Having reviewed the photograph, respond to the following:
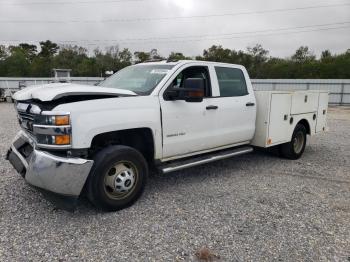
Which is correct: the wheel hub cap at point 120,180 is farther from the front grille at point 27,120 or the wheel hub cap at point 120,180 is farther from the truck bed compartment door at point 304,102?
the truck bed compartment door at point 304,102

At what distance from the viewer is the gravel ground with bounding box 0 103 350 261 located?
10.8 feet

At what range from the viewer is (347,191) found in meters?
5.14

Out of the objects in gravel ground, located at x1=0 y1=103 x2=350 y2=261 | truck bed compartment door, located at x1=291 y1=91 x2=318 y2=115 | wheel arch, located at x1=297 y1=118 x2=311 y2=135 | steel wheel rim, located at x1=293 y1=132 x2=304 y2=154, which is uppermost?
truck bed compartment door, located at x1=291 y1=91 x2=318 y2=115

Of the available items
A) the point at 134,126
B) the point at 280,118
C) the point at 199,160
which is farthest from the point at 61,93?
the point at 280,118

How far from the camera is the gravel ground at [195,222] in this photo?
330 cm

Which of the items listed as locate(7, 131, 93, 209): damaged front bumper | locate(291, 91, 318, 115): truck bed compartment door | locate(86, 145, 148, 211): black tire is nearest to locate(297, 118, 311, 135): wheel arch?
locate(291, 91, 318, 115): truck bed compartment door

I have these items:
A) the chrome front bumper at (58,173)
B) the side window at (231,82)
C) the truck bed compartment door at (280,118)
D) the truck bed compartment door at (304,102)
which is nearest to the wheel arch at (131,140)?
the chrome front bumper at (58,173)

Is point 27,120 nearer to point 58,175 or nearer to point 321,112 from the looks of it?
point 58,175

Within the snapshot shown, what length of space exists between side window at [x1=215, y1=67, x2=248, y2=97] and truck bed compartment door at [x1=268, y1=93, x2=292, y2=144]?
0.64 metres

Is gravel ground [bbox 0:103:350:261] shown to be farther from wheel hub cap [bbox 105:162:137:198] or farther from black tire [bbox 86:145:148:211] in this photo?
wheel hub cap [bbox 105:162:137:198]

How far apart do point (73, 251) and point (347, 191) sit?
412 cm

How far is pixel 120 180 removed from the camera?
163 inches

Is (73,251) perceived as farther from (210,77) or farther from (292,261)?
(210,77)

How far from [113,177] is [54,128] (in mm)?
933
